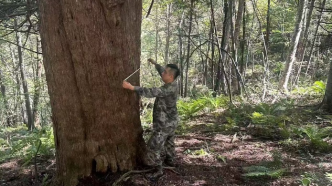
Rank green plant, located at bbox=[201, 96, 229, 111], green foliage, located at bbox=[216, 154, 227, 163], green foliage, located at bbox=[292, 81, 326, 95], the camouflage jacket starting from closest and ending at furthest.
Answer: the camouflage jacket, green foliage, located at bbox=[216, 154, 227, 163], green plant, located at bbox=[201, 96, 229, 111], green foliage, located at bbox=[292, 81, 326, 95]

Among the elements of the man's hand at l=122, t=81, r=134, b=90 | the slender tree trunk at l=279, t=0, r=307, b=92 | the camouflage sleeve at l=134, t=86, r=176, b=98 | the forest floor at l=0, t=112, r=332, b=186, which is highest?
the slender tree trunk at l=279, t=0, r=307, b=92

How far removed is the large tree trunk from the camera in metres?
3.31

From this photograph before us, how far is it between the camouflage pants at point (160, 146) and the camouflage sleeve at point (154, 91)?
1.77 ft

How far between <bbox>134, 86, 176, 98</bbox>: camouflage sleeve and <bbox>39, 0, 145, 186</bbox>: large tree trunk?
161 mm

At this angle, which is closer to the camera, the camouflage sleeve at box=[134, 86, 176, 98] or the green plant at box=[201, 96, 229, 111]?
the camouflage sleeve at box=[134, 86, 176, 98]

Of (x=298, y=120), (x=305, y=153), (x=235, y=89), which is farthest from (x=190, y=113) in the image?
(x=235, y=89)

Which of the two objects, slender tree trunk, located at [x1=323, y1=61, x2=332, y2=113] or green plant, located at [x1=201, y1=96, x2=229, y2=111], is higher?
slender tree trunk, located at [x1=323, y1=61, x2=332, y2=113]

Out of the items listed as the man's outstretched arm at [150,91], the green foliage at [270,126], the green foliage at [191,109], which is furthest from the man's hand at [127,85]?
the green foliage at [191,109]

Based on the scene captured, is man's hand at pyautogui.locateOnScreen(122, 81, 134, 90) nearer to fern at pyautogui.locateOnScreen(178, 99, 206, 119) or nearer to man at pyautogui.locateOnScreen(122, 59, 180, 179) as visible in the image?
man at pyautogui.locateOnScreen(122, 59, 180, 179)

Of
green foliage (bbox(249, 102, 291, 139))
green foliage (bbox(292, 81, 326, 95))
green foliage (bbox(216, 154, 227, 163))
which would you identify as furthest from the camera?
green foliage (bbox(292, 81, 326, 95))

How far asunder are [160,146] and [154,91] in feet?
2.69

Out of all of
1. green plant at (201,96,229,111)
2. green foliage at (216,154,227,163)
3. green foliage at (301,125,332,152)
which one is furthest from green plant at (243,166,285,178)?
green plant at (201,96,229,111)

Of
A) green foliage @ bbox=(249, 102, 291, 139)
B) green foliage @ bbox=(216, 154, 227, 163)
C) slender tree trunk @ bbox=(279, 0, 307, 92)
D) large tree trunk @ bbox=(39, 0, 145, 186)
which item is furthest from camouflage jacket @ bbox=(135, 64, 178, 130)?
slender tree trunk @ bbox=(279, 0, 307, 92)

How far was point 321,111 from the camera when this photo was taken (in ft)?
25.1
